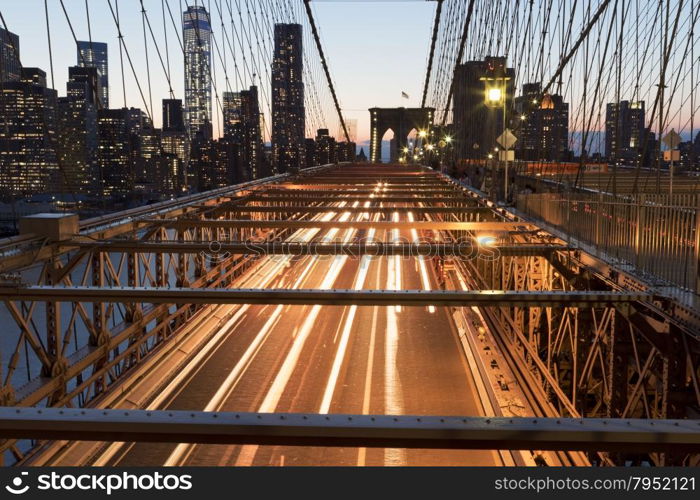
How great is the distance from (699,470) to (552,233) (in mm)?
9227

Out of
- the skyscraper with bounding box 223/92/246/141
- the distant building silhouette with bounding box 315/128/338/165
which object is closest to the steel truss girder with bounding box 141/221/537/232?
the skyscraper with bounding box 223/92/246/141

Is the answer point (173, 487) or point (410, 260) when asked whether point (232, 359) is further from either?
point (410, 260)

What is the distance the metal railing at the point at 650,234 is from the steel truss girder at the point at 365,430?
168 inches

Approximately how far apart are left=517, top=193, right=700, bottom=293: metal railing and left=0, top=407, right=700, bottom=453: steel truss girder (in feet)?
Result: 14.0

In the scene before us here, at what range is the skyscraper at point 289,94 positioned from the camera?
66119 millimetres

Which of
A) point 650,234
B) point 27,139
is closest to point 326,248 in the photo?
point 650,234

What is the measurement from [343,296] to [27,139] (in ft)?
52.7

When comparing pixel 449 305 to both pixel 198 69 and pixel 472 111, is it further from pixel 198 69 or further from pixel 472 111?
pixel 472 111

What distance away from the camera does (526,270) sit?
1355 cm

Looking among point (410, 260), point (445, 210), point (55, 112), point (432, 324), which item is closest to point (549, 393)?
point (445, 210)

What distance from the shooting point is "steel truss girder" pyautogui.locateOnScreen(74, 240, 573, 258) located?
10711 millimetres

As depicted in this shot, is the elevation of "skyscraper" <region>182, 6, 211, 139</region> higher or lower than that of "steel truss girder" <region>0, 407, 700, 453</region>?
higher

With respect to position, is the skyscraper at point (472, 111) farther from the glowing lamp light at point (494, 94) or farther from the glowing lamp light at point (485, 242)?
the glowing lamp light at point (485, 242)

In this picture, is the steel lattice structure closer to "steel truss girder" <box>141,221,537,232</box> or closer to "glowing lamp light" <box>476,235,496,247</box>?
"steel truss girder" <box>141,221,537,232</box>
